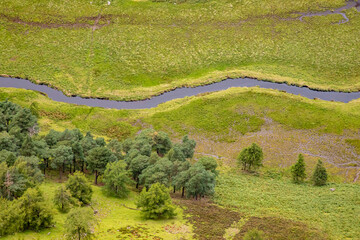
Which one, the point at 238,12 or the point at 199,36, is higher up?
the point at 238,12

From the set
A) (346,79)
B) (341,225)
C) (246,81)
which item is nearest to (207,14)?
(246,81)

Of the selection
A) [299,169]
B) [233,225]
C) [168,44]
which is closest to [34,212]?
[233,225]

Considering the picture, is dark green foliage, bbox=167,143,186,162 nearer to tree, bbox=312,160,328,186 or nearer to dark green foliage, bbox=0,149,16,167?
tree, bbox=312,160,328,186

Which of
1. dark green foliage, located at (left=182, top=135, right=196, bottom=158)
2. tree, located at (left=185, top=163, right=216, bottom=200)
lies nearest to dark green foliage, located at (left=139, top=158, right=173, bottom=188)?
tree, located at (left=185, top=163, right=216, bottom=200)

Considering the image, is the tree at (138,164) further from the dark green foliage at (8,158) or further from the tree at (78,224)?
the tree at (78,224)

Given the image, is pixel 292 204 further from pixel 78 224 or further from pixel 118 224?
pixel 78 224

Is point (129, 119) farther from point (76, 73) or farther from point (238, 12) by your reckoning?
point (238, 12)
